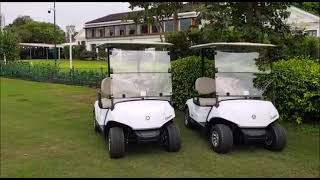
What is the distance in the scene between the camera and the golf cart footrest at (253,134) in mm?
6334

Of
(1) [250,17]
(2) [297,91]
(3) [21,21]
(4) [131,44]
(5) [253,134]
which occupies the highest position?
(3) [21,21]

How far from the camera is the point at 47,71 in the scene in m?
17.6

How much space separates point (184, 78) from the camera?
10117 millimetres

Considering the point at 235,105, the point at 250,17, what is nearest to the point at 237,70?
the point at 235,105

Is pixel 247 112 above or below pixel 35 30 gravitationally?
below

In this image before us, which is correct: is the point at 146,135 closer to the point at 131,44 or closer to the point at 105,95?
the point at 105,95

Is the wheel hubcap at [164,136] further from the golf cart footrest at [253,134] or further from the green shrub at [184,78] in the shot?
the green shrub at [184,78]

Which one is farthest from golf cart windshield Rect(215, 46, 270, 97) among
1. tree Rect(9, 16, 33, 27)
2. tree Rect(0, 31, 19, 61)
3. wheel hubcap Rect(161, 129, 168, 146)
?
tree Rect(9, 16, 33, 27)

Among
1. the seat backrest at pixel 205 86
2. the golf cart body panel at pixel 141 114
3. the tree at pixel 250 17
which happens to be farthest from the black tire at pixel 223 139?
the tree at pixel 250 17

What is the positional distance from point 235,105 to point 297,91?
7.45 ft

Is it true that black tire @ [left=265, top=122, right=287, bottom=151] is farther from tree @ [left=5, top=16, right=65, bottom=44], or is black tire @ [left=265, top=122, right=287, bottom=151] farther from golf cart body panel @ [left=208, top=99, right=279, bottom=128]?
tree @ [left=5, top=16, right=65, bottom=44]

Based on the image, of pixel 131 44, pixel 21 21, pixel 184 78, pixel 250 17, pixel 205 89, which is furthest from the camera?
pixel 21 21

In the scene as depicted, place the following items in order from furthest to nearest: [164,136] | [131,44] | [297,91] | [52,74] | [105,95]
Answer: [52,74]
[297,91]
[105,95]
[131,44]
[164,136]

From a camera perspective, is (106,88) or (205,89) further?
(205,89)
